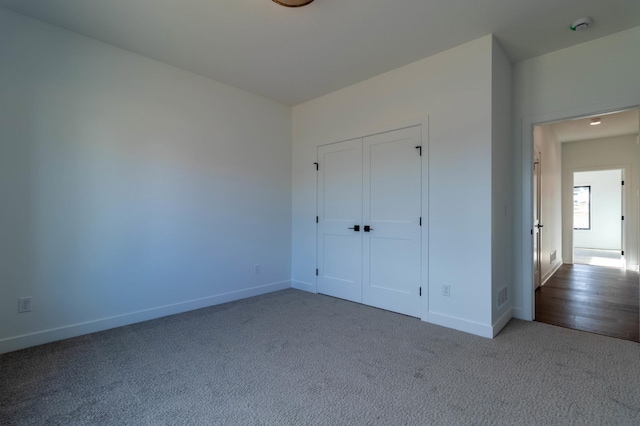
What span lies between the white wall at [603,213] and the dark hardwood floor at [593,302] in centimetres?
504

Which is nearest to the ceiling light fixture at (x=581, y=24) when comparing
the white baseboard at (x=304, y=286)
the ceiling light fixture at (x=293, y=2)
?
the ceiling light fixture at (x=293, y=2)

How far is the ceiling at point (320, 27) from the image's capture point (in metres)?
2.39

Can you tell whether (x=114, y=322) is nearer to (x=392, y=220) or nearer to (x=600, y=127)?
(x=392, y=220)

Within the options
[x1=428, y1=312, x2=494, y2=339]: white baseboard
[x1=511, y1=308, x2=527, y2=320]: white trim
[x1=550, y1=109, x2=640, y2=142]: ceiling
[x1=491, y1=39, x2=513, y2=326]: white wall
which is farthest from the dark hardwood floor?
[x1=550, y1=109, x2=640, y2=142]: ceiling

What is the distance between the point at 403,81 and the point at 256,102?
2032 mm

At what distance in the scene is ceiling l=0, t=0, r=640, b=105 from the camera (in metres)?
2.39

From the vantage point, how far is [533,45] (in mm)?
2977

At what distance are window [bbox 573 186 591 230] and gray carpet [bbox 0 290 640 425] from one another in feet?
31.4

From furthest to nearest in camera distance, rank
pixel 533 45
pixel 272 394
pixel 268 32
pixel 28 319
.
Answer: pixel 533 45 → pixel 268 32 → pixel 28 319 → pixel 272 394

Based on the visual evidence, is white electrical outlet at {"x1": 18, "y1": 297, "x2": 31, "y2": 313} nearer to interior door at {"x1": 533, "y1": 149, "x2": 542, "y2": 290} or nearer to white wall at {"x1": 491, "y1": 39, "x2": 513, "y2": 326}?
white wall at {"x1": 491, "y1": 39, "x2": 513, "y2": 326}

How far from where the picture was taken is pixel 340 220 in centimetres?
409

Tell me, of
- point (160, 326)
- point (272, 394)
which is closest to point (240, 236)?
point (160, 326)

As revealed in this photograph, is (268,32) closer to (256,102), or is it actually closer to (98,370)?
(256,102)

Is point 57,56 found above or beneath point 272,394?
above
